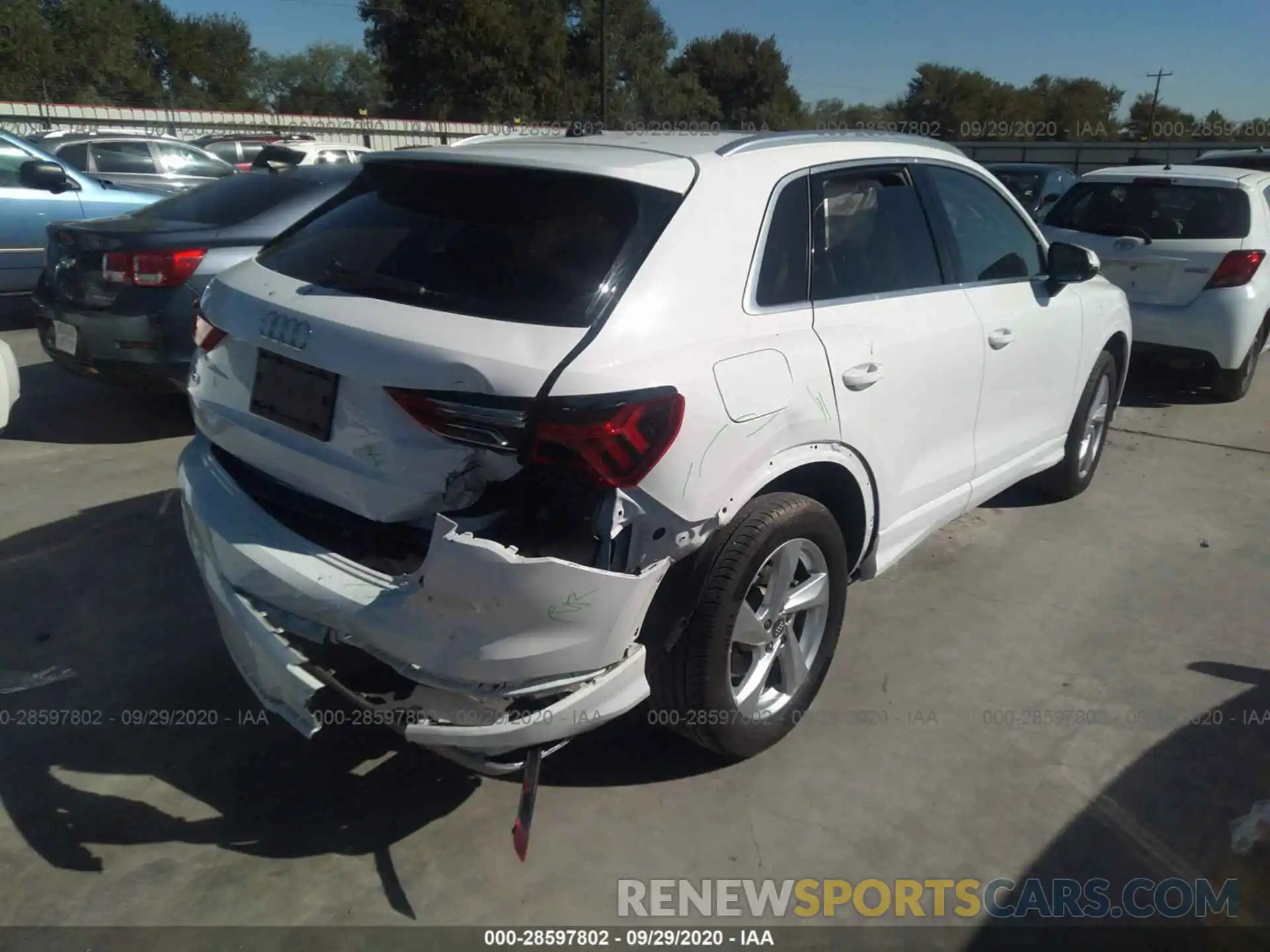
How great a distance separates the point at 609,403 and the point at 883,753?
1.59 metres

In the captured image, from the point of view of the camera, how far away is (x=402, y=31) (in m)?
52.7

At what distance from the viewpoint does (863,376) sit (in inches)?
122

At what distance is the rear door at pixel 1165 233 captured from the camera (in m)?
7.01

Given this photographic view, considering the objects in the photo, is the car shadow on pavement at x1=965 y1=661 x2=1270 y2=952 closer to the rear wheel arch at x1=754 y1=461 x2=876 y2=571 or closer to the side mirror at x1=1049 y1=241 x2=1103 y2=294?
the rear wheel arch at x1=754 y1=461 x2=876 y2=571

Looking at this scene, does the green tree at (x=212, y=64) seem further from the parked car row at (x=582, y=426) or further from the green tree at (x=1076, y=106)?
the parked car row at (x=582, y=426)

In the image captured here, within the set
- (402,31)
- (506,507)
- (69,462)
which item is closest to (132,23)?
(402,31)

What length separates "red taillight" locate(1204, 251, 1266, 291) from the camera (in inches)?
273

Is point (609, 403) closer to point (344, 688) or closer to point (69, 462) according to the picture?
point (344, 688)

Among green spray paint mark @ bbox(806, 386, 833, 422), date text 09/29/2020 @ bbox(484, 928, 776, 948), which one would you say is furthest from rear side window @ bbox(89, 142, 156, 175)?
date text 09/29/2020 @ bbox(484, 928, 776, 948)

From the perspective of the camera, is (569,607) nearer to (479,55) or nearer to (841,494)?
(841,494)

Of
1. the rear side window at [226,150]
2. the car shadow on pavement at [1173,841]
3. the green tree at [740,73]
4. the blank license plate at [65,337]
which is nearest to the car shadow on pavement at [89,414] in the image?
the blank license plate at [65,337]

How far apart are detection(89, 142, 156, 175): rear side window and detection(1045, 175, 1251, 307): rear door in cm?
1131

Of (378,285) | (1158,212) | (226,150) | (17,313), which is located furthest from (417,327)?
(226,150)

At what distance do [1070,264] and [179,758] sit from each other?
3.86 meters
